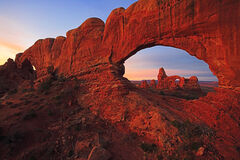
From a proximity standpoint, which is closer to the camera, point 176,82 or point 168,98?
point 168,98

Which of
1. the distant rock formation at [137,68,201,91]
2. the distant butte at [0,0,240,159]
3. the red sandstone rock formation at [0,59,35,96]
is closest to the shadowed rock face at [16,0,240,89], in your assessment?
the distant butte at [0,0,240,159]

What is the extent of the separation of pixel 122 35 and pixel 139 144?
915cm

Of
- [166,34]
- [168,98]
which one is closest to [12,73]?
[166,34]

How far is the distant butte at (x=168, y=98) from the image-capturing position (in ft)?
17.4

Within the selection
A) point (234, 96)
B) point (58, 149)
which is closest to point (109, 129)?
point (58, 149)

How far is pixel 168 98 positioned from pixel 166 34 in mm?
5700

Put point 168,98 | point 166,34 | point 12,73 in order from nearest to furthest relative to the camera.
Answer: point 166,34
point 168,98
point 12,73

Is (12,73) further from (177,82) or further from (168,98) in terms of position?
(177,82)

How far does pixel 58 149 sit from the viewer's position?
5.29 m

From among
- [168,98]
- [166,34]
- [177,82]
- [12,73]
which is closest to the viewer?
[166,34]

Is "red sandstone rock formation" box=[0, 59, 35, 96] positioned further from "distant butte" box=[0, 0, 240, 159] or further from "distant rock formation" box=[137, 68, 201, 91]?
"distant rock formation" box=[137, 68, 201, 91]

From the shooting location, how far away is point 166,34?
7.82 meters

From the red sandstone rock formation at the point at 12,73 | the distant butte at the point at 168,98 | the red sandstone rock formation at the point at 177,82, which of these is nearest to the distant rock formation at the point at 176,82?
the red sandstone rock formation at the point at 177,82

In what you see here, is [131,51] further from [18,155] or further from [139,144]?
[18,155]
